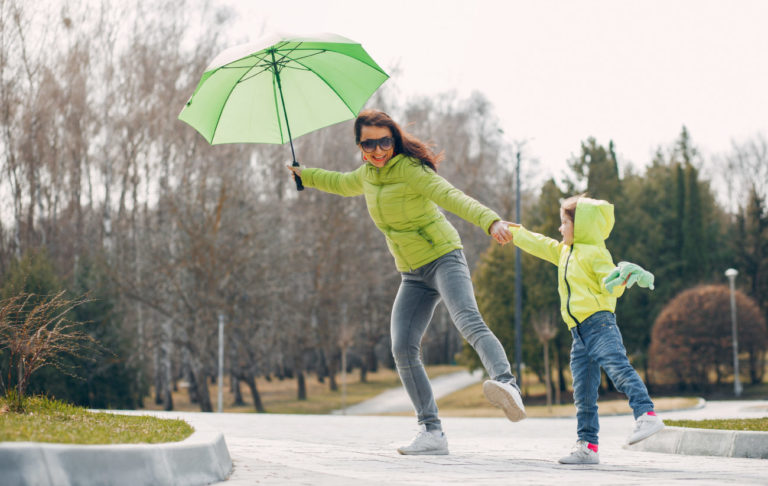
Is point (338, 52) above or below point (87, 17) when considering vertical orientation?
below

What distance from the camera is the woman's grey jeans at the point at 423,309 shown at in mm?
5598

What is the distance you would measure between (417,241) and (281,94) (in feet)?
6.15

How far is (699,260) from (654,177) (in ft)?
22.9

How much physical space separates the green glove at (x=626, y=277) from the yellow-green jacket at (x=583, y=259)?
0.07 m

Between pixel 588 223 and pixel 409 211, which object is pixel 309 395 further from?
pixel 409 211

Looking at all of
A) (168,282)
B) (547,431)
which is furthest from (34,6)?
(547,431)

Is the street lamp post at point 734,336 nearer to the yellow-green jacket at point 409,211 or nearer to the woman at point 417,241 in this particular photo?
the woman at point 417,241

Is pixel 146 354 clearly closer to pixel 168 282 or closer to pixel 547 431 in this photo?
pixel 168 282

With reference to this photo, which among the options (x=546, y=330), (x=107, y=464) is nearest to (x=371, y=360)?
(x=546, y=330)

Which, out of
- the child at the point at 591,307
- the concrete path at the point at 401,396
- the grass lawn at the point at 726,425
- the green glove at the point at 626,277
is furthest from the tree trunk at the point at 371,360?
the green glove at the point at 626,277

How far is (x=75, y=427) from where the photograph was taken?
4910 mm

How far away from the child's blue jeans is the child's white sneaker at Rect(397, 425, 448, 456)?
968 millimetres

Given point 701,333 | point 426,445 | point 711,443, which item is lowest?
point 711,443

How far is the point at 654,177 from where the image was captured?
5003 cm
